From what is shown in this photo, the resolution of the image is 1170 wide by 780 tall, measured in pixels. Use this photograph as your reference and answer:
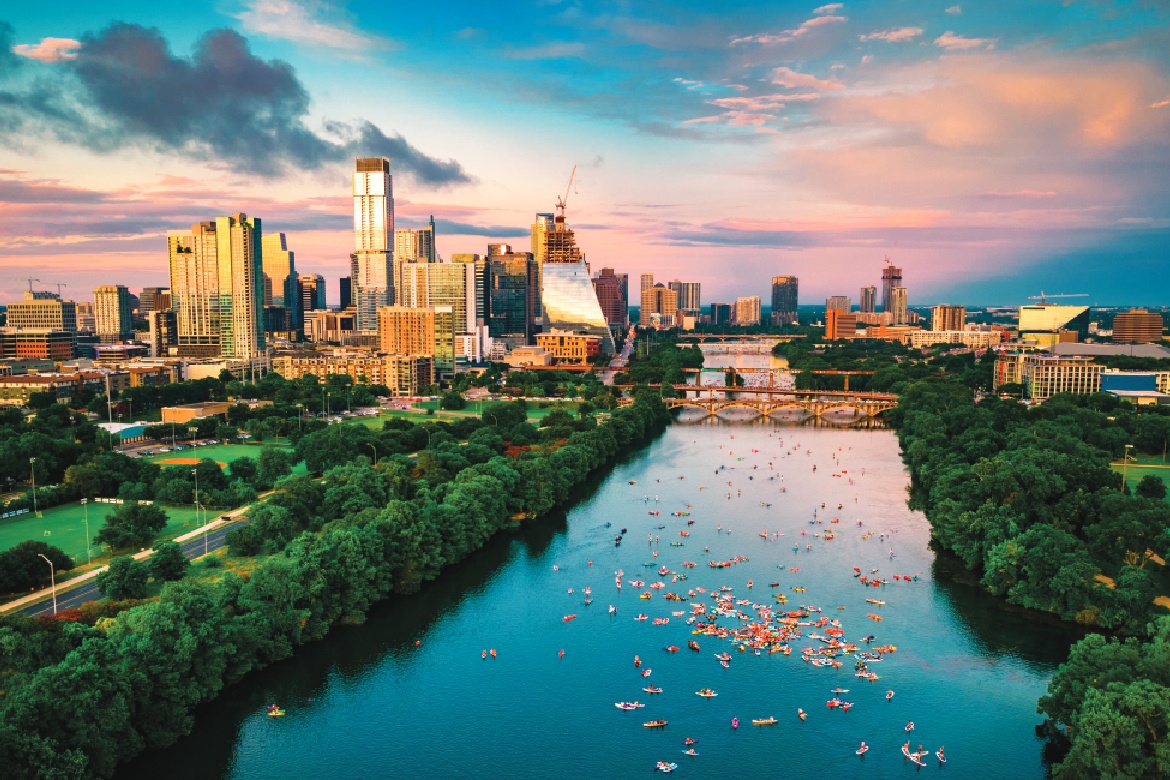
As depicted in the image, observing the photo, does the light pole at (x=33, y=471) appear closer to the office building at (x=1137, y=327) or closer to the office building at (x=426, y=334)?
the office building at (x=426, y=334)

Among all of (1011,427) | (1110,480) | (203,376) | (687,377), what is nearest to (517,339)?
(687,377)

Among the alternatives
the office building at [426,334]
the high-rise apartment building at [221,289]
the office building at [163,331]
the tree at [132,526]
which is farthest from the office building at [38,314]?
the tree at [132,526]

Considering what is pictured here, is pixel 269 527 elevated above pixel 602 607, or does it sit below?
above

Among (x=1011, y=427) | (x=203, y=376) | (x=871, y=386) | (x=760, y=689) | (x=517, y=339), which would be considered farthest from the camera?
(x=517, y=339)

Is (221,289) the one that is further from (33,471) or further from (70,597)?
(70,597)

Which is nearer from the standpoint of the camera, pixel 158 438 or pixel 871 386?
pixel 158 438

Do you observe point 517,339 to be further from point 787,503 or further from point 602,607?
point 602,607

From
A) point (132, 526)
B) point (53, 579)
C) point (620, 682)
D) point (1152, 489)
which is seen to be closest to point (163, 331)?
point (132, 526)
